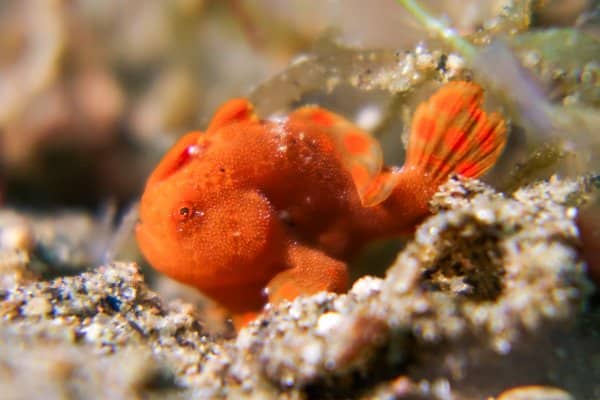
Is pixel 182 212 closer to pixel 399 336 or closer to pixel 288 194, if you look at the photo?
pixel 288 194

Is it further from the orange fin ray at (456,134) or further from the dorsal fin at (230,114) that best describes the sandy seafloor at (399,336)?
the dorsal fin at (230,114)

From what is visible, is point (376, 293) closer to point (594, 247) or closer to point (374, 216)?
point (374, 216)

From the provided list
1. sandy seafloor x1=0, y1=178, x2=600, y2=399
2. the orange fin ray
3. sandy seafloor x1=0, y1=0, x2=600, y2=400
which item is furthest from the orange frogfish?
sandy seafloor x1=0, y1=178, x2=600, y2=399

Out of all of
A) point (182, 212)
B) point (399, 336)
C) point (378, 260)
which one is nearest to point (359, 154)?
point (378, 260)

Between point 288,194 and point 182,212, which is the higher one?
point 288,194

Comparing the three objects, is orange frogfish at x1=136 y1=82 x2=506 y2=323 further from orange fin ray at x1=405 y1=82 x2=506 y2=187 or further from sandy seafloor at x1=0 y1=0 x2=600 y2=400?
sandy seafloor at x1=0 y1=0 x2=600 y2=400

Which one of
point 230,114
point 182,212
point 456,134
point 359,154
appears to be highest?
point 456,134

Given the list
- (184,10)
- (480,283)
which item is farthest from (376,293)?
(184,10)
